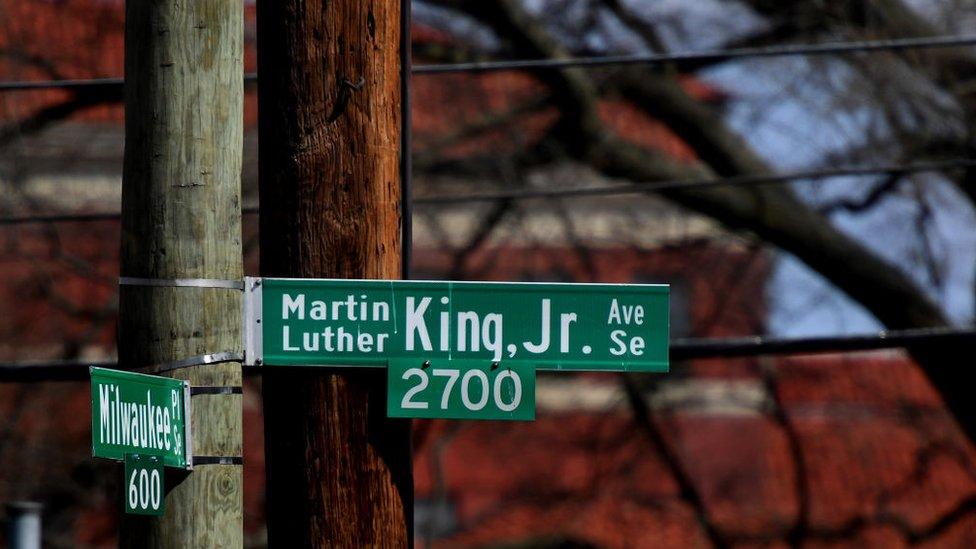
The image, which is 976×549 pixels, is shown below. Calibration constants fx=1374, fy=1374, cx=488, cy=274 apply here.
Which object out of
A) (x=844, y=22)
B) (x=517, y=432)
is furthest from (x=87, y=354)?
(x=844, y=22)

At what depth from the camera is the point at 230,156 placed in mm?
3830

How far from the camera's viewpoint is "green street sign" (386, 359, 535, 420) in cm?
384

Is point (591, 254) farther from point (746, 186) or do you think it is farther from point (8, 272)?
point (8, 272)

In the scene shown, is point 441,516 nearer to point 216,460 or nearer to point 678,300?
point 678,300

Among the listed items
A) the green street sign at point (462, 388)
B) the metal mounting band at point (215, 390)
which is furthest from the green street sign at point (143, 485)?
the green street sign at point (462, 388)

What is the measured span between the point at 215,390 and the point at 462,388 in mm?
683

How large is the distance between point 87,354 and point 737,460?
9.19m

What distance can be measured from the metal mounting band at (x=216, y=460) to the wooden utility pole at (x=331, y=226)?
0.42ft

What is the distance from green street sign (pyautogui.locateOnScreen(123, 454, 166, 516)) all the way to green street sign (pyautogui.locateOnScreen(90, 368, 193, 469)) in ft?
0.07

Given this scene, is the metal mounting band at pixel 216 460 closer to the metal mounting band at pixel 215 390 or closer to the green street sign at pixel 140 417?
the green street sign at pixel 140 417

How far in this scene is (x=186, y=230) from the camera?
12.3ft

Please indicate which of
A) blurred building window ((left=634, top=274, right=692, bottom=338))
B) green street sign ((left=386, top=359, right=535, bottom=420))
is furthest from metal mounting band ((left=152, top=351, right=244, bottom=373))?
blurred building window ((left=634, top=274, right=692, bottom=338))

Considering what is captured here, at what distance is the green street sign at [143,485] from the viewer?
360 cm

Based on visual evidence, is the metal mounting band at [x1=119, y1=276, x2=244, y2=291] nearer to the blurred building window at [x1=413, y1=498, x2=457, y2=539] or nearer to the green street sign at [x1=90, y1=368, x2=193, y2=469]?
the green street sign at [x1=90, y1=368, x2=193, y2=469]
